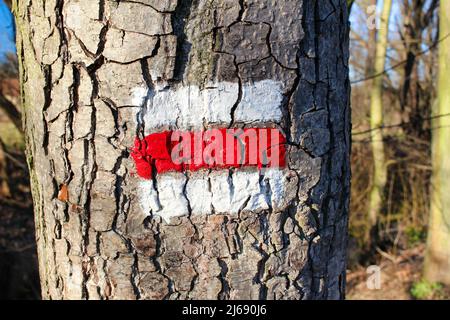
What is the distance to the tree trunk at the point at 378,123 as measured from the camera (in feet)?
14.7

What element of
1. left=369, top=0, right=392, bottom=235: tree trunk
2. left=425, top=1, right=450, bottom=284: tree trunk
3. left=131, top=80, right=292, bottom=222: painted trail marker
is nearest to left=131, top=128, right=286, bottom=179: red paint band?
left=131, top=80, right=292, bottom=222: painted trail marker

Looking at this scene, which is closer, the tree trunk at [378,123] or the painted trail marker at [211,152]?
the painted trail marker at [211,152]

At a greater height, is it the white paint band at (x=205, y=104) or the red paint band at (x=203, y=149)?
the white paint band at (x=205, y=104)

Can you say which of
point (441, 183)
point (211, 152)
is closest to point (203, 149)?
point (211, 152)

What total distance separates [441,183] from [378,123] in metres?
0.94

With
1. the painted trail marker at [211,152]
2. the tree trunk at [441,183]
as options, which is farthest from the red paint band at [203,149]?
the tree trunk at [441,183]

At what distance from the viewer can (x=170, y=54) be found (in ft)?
2.57

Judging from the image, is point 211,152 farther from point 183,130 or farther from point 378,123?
point 378,123

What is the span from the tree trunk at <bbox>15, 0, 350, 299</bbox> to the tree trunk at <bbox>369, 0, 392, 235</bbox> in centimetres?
342

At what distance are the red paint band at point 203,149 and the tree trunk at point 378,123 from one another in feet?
11.5

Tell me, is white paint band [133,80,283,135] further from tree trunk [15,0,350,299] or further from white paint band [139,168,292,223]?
white paint band [139,168,292,223]

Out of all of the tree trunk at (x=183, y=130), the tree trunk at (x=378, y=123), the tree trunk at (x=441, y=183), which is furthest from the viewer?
the tree trunk at (x=378, y=123)

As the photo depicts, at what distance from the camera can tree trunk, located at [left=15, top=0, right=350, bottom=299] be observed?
0.79 metres

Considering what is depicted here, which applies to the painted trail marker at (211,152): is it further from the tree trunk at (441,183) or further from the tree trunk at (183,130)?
the tree trunk at (441,183)
